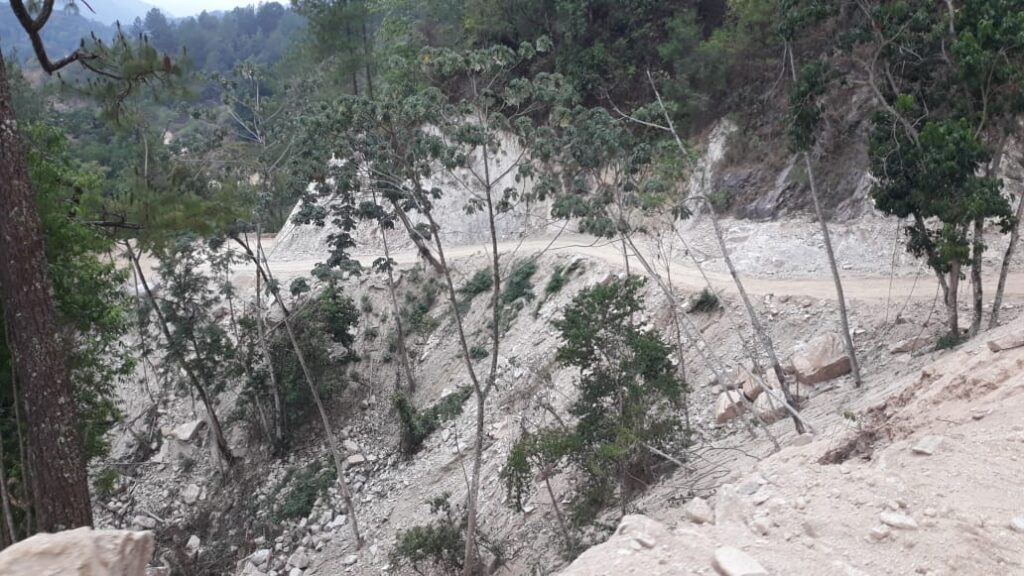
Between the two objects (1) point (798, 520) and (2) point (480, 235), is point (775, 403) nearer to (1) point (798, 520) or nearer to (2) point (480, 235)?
(1) point (798, 520)

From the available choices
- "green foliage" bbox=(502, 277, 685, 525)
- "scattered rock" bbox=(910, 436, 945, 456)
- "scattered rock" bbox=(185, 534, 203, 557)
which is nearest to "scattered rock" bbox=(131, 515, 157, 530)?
"scattered rock" bbox=(185, 534, 203, 557)

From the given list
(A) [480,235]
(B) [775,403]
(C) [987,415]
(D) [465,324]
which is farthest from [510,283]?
(C) [987,415]

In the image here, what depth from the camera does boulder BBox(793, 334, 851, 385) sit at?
1766 centimetres

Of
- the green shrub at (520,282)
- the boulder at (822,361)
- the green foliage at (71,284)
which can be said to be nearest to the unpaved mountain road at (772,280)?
the green shrub at (520,282)

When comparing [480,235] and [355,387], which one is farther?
[480,235]

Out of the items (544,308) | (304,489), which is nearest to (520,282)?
(544,308)

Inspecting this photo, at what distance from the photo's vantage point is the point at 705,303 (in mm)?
21625

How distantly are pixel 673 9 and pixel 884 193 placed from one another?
18.6 m

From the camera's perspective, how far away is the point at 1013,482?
724 cm

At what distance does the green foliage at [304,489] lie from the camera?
70.4ft

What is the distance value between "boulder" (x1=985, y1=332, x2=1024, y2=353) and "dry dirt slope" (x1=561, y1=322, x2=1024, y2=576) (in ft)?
6.77

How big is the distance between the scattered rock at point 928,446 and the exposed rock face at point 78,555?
7.02 metres

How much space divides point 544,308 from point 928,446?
16992 mm

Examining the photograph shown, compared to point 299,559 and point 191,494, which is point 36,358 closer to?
point 299,559
